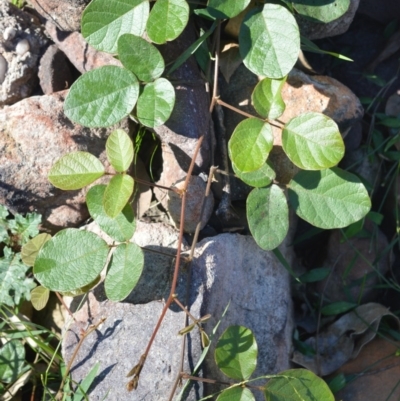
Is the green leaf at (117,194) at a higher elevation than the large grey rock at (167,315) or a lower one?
higher

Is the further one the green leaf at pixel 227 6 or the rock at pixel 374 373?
the rock at pixel 374 373

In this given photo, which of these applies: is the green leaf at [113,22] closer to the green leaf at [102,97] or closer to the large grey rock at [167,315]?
the green leaf at [102,97]

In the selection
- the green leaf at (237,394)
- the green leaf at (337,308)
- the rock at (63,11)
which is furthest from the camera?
the green leaf at (337,308)

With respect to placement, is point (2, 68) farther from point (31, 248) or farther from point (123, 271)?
point (123, 271)

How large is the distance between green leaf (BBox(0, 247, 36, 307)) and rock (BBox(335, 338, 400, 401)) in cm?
98

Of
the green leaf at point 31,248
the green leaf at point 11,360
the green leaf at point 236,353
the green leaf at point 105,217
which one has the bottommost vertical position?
the green leaf at point 11,360

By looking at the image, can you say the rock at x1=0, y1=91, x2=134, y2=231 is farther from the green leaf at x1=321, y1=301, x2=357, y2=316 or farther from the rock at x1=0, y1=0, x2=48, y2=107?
the green leaf at x1=321, y1=301, x2=357, y2=316

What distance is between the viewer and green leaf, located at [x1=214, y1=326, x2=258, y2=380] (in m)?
1.43

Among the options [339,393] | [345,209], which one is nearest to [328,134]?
[345,209]

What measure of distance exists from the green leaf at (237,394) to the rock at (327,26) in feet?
3.34

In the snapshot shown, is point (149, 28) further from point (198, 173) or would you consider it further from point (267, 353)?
point (267, 353)

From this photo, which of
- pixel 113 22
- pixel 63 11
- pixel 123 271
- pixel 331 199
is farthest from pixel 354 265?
pixel 63 11

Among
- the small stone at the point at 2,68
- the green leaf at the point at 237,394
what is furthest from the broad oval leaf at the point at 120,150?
the green leaf at the point at 237,394

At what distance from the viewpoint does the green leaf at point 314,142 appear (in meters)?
1.41
